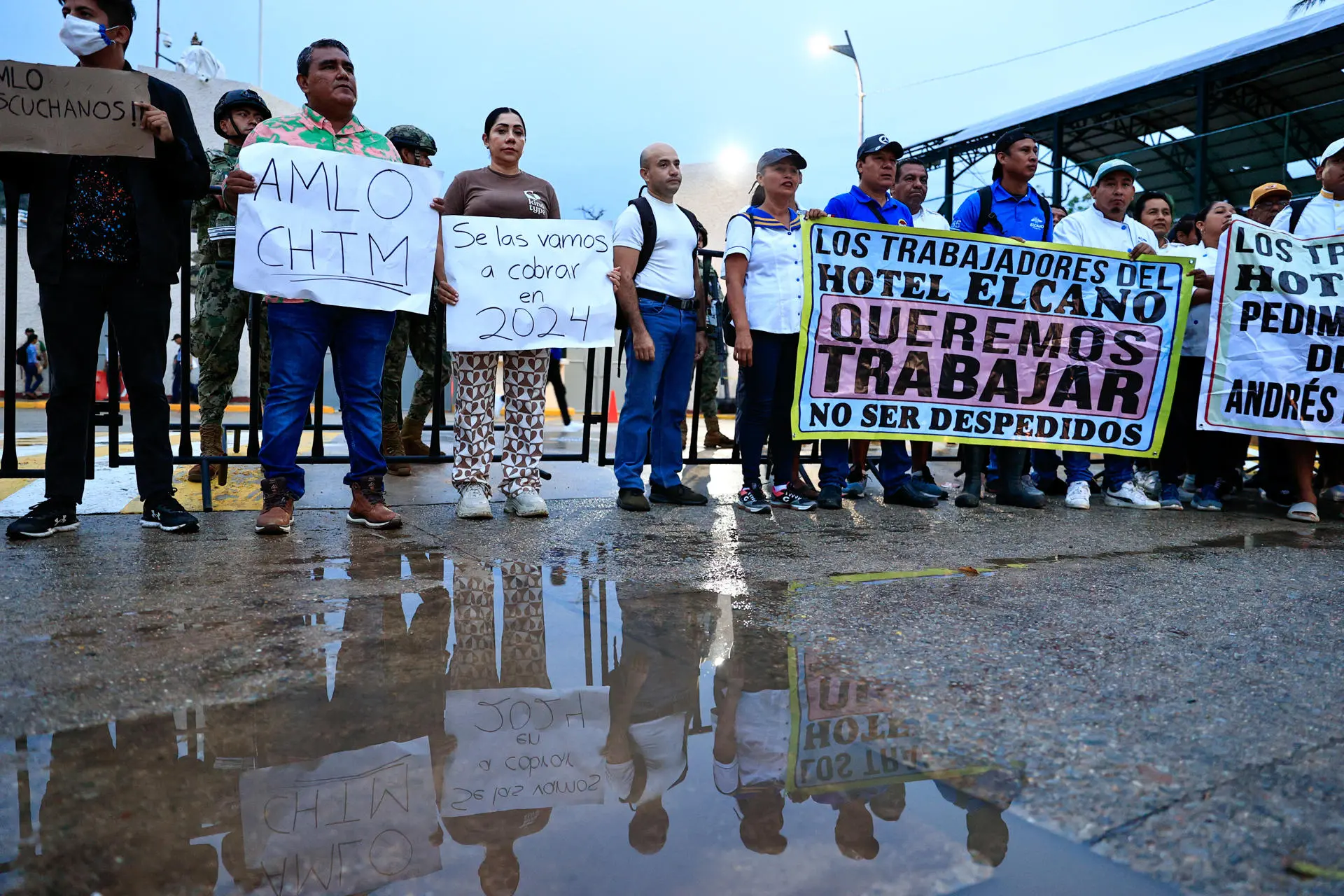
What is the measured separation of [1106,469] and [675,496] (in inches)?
111

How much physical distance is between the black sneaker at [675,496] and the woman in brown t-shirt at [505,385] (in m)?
0.78

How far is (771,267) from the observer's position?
5.73 metres

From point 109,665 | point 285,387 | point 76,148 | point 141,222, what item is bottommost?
point 109,665

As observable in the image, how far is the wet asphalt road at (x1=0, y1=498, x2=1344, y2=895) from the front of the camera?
1.65 m

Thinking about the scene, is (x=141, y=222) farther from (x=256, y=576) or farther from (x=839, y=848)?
(x=839, y=848)

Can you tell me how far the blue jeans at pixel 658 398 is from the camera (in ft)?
18.0

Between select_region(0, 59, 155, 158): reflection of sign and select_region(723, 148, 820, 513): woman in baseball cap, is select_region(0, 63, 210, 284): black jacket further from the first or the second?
select_region(723, 148, 820, 513): woman in baseball cap

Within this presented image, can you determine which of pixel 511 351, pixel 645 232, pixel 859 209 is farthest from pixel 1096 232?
pixel 511 351

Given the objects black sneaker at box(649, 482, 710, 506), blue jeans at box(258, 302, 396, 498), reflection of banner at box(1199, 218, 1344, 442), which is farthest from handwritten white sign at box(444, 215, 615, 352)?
reflection of banner at box(1199, 218, 1344, 442)

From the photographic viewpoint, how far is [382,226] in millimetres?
4789

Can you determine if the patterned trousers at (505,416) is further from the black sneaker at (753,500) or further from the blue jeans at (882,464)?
the blue jeans at (882,464)

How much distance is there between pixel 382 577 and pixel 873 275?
3516 millimetres

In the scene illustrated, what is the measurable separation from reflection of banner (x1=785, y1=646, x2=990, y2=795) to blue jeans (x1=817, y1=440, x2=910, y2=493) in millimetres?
3328

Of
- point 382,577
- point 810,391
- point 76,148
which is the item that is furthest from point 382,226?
point 810,391
